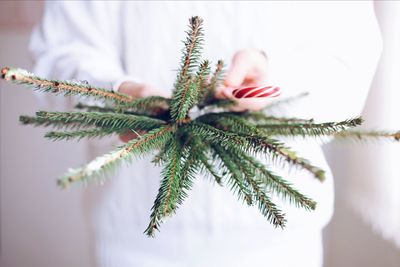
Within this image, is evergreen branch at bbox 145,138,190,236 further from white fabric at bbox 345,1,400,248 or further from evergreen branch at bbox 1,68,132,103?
white fabric at bbox 345,1,400,248

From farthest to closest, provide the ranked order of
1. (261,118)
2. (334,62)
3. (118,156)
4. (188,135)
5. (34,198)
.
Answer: (34,198)
(334,62)
(261,118)
(188,135)
(118,156)

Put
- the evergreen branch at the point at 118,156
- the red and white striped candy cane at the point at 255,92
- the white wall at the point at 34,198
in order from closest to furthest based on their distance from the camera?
the evergreen branch at the point at 118,156 → the red and white striped candy cane at the point at 255,92 → the white wall at the point at 34,198

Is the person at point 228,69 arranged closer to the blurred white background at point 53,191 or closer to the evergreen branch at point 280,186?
the blurred white background at point 53,191

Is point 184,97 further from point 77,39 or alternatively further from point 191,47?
point 77,39

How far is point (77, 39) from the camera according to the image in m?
0.77

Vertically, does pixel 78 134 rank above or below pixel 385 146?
below

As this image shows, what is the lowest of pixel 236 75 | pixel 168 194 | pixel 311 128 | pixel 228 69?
pixel 168 194

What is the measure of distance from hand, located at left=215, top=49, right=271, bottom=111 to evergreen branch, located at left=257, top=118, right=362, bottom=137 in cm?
4

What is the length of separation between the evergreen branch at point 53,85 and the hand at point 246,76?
0.14 meters

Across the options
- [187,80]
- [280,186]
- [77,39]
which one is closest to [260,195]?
[280,186]

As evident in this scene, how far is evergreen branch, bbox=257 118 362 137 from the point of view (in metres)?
0.33

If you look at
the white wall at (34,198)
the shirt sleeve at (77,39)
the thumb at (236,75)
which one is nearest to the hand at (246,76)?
the thumb at (236,75)

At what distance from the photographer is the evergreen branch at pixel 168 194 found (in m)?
0.30

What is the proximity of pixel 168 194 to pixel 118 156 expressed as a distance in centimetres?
6
